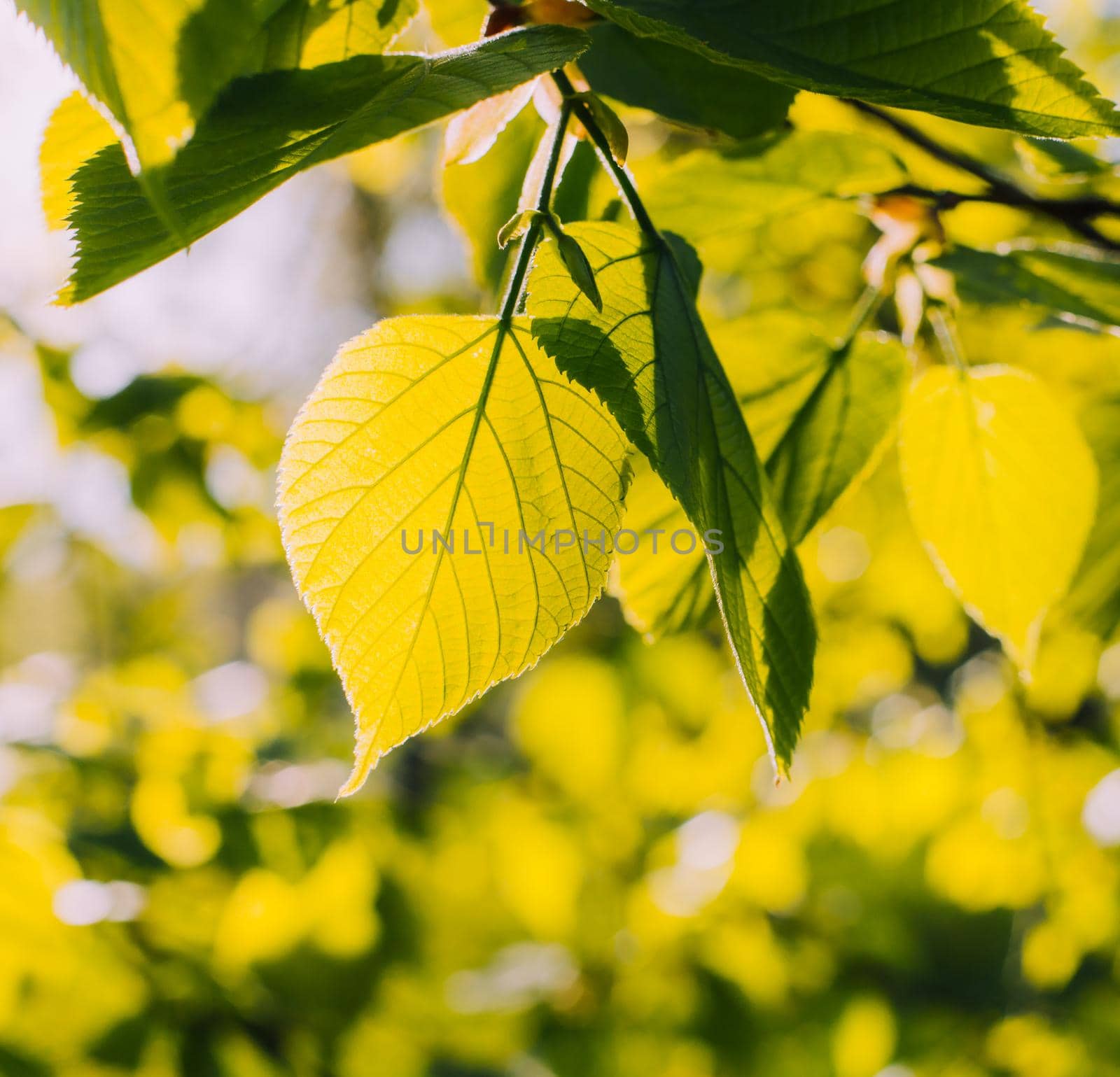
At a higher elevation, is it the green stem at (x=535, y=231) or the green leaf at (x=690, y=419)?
the green stem at (x=535, y=231)

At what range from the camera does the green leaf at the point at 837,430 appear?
0.51 metres

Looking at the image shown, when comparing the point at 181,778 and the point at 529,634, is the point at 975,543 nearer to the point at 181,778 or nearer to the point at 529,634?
the point at 529,634

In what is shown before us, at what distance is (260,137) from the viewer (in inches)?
12.1

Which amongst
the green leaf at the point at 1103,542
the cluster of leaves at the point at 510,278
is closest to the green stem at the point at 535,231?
the cluster of leaves at the point at 510,278

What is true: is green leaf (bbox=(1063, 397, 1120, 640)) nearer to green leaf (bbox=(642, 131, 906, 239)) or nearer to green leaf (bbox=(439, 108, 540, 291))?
green leaf (bbox=(642, 131, 906, 239))

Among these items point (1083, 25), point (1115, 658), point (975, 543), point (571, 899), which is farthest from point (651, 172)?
point (1083, 25)

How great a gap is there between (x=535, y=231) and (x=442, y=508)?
108mm

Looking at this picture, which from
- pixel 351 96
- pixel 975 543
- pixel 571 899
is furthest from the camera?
pixel 571 899

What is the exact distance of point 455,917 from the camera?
1466 millimetres

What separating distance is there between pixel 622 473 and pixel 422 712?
0.12m

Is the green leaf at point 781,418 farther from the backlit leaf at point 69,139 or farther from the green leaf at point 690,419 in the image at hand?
the backlit leaf at point 69,139

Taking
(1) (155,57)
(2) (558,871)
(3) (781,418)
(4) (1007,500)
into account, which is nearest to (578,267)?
(1) (155,57)

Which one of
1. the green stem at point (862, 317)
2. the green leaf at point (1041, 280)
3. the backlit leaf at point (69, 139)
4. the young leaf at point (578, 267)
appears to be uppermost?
the backlit leaf at point (69, 139)

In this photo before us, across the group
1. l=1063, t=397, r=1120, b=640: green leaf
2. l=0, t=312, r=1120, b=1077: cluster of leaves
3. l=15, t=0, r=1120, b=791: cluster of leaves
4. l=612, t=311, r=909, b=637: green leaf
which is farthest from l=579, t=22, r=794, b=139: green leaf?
l=0, t=312, r=1120, b=1077: cluster of leaves
